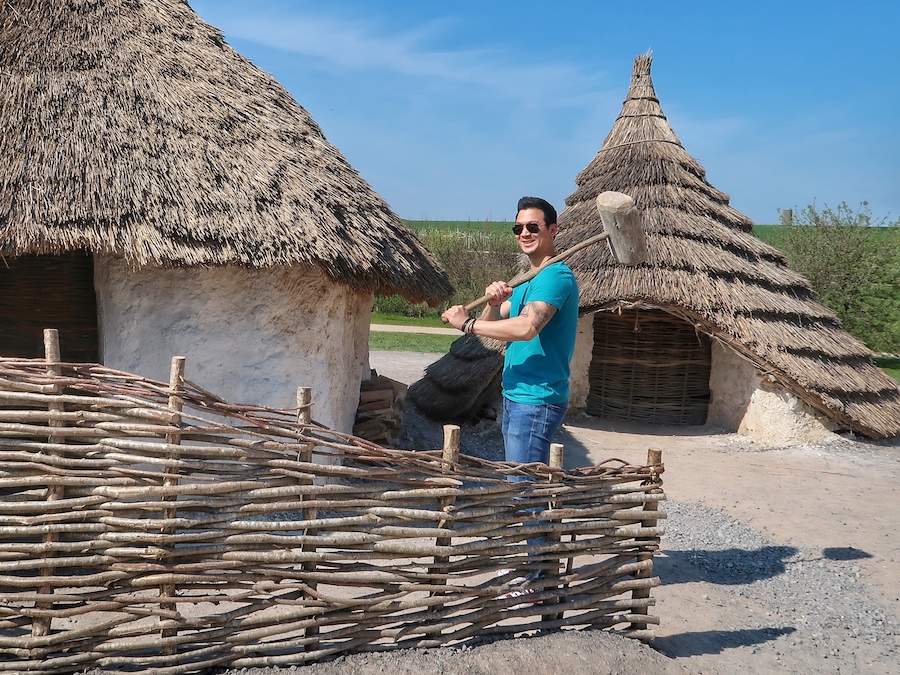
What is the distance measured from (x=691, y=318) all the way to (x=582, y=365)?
1.78 metres

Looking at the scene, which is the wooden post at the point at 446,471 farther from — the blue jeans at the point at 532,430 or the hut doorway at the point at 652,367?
the hut doorway at the point at 652,367

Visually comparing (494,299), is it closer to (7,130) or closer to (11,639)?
(11,639)

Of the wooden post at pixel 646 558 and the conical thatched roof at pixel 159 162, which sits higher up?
the conical thatched roof at pixel 159 162

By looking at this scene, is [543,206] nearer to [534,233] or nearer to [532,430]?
[534,233]

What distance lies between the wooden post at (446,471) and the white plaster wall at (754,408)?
6.37 meters

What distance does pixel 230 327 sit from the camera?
551cm

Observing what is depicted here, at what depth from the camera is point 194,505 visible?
2795 millimetres

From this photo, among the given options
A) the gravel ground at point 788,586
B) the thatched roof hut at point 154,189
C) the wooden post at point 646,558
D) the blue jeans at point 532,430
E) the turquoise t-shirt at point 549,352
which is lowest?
the gravel ground at point 788,586

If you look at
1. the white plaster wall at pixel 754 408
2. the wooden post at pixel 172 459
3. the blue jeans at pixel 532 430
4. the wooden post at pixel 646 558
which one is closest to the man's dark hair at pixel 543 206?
the blue jeans at pixel 532 430

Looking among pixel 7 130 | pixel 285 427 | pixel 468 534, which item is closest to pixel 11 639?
pixel 285 427

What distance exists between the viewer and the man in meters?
3.42

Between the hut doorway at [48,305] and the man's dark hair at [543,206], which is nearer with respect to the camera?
the man's dark hair at [543,206]

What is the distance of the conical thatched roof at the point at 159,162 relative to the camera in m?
4.86

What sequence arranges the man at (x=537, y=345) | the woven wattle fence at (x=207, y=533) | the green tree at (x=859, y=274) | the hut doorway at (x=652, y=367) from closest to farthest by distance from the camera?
the woven wattle fence at (x=207, y=533), the man at (x=537, y=345), the hut doorway at (x=652, y=367), the green tree at (x=859, y=274)
